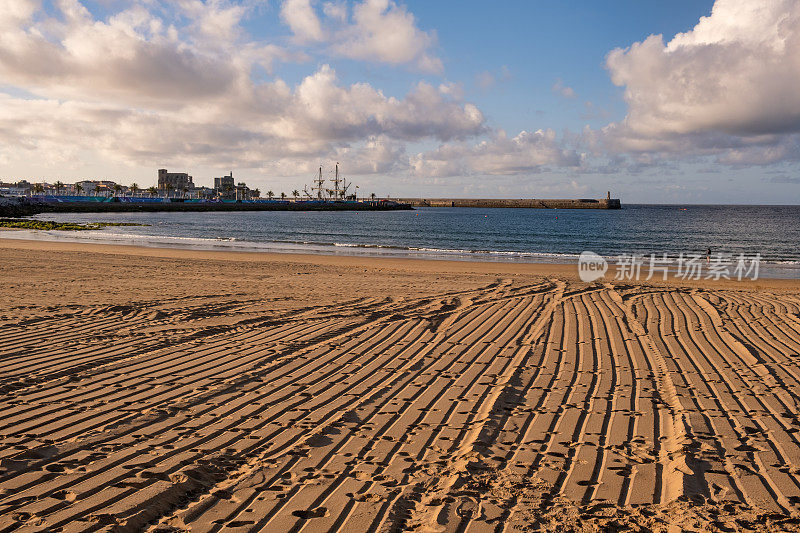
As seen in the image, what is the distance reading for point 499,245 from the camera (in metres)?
38.6

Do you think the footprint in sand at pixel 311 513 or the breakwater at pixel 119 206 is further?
Answer: the breakwater at pixel 119 206

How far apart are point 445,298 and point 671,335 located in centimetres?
482

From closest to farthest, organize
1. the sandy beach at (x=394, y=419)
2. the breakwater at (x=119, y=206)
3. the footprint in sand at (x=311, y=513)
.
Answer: the footprint in sand at (x=311, y=513)
the sandy beach at (x=394, y=419)
the breakwater at (x=119, y=206)

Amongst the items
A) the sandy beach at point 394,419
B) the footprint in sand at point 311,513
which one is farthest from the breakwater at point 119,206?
the footprint in sand at point 311,513

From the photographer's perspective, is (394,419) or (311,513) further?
(394,419)

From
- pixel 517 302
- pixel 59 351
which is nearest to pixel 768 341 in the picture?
pixel 517 302

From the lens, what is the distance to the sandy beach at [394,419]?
344cm

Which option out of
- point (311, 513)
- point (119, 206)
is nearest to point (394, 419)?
point (311, 513)

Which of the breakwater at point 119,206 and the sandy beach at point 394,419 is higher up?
the breakwater at point 119,206

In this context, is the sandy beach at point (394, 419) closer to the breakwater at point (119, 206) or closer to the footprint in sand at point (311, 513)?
the footprint in sand at point (311, 513)

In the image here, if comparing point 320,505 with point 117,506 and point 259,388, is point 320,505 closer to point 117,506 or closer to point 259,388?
point 117,506

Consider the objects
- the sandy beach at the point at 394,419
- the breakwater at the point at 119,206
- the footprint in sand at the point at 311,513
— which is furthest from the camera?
the breakwater at the point at 119,206

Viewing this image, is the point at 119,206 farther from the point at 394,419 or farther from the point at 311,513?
the point at 311,513

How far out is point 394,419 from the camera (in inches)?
194
